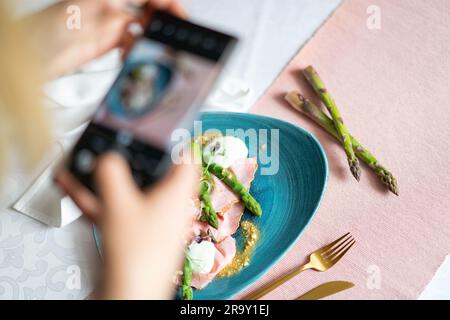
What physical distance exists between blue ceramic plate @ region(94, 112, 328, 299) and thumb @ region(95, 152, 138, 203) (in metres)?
0.21

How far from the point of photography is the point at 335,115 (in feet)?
2.61

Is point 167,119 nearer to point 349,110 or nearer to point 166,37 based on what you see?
point 166,37

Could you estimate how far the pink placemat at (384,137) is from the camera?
694mm

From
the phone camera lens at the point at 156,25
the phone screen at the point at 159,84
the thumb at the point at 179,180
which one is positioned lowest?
the thumb at the point at 179,180

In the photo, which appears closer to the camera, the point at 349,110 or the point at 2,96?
the point at 2,96

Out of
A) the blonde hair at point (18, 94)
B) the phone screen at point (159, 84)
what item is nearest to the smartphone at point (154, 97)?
the phone screen at point (159, 84)

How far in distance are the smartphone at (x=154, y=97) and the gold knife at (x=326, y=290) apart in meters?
0.27

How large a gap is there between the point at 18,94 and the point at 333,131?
0.51 metres

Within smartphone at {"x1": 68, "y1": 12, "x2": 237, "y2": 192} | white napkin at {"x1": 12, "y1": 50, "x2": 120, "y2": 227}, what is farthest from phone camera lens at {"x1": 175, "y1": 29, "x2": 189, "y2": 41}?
white napkin at {"x1": 12, "y1": 50, "x2": 120, "y2": 227}

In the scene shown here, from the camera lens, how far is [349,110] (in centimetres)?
82

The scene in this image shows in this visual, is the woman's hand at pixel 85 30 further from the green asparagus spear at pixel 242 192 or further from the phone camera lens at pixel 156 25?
the green asparagus spear at pixel 242 192

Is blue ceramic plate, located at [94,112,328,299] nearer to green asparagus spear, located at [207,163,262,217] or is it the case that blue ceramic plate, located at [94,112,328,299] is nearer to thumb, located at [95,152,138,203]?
green asparagus spear, located at [207,163,262,217]

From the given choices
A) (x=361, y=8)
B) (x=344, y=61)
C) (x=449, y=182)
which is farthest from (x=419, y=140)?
(x=361, y=8)

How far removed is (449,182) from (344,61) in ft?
0.84
